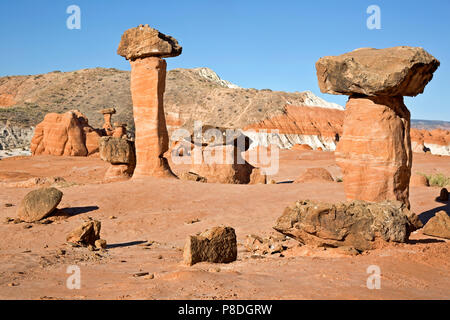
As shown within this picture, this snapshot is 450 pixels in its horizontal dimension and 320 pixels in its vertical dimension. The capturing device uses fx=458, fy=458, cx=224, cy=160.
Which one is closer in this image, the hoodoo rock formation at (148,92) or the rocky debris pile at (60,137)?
the hoodoo rock formation at (148,92)

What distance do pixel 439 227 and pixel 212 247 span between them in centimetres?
384

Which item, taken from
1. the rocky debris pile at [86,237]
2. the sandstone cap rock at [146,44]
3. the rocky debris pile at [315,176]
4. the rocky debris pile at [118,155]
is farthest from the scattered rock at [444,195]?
the rocky debris pile at [118,155]

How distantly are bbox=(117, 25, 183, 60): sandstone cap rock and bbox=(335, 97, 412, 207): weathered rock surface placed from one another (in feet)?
26.0

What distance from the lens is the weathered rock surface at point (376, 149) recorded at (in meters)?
7.54

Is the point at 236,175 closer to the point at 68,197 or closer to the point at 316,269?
the point at 68,197

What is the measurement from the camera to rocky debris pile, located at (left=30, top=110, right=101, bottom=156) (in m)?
26.9

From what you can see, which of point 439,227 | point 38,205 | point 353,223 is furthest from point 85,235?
point 439,227

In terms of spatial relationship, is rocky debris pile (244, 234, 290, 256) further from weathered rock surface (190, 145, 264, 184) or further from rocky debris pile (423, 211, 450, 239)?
weathered rock surface (190, 145, 264, 184)

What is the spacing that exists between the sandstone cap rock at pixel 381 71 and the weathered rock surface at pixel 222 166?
8.98 metres

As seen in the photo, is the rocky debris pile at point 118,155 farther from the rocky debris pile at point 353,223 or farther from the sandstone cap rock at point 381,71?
the rocky debris pile at point 353,223

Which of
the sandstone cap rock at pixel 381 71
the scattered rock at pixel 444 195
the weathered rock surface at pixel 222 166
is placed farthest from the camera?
the weathered rock surface at pixel 222 166

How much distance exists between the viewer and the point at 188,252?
5805 millimetres

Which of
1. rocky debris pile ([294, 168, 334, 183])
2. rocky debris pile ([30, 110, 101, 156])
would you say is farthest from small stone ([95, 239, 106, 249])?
rocky debris pile ([30, 110, 101, 156])
